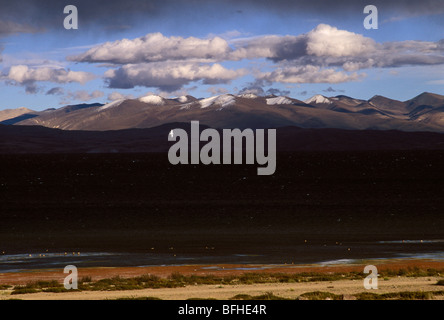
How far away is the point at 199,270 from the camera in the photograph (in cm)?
3931

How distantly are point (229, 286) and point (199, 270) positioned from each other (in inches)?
285

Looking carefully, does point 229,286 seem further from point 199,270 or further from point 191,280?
point 199,270

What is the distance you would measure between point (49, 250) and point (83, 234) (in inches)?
409

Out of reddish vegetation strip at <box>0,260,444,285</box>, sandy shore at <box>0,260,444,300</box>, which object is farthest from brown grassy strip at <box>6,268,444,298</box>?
reddish vegetation strip at <box>0,260,444,285</box>

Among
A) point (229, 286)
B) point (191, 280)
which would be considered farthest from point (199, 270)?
point (229, 286)

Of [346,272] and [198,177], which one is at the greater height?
[198,177]

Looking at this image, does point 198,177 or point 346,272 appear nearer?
point 346,272

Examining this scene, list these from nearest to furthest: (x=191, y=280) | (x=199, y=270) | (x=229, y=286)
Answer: (x=229, y=286) → (x=191, y=280) → (x=199, y=270)

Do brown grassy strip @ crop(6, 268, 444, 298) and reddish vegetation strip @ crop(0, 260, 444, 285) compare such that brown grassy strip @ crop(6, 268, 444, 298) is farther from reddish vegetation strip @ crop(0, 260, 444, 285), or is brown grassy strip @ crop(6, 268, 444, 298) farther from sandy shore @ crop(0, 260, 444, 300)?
reddish vegetation strip @ crop(0, 260, 444, 285)

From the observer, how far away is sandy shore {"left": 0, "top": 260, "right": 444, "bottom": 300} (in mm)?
29406

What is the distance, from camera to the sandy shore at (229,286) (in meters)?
29.4

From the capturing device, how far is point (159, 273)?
3847 cm
